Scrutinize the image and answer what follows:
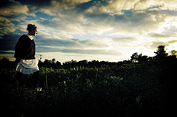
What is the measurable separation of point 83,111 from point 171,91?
3.08m

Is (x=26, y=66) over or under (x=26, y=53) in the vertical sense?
under

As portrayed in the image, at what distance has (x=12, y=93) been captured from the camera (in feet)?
11.7

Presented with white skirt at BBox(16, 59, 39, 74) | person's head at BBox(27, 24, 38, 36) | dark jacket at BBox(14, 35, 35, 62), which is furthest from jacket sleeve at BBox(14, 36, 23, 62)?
person's head at BBox(27, 24, 38, 36)

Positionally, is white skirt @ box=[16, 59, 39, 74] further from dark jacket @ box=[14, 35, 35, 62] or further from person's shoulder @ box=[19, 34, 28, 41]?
person's shoulder @ box=[19, 34, 28, 41]

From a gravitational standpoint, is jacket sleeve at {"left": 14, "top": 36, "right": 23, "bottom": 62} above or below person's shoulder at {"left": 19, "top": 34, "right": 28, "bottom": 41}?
below

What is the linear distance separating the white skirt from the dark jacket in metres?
0.16

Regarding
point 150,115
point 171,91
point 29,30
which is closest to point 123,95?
point 150,115

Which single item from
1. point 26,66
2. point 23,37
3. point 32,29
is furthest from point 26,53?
point 32,29

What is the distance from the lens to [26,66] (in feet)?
13.6

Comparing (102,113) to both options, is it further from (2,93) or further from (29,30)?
(29,30)

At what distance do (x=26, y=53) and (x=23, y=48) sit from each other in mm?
226

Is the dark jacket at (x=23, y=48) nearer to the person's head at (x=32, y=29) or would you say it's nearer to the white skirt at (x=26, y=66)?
the white skirt at (x=26, y=66)

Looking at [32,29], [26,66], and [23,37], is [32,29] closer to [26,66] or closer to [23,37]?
[23,37]

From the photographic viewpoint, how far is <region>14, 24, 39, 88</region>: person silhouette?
4.07 meters
